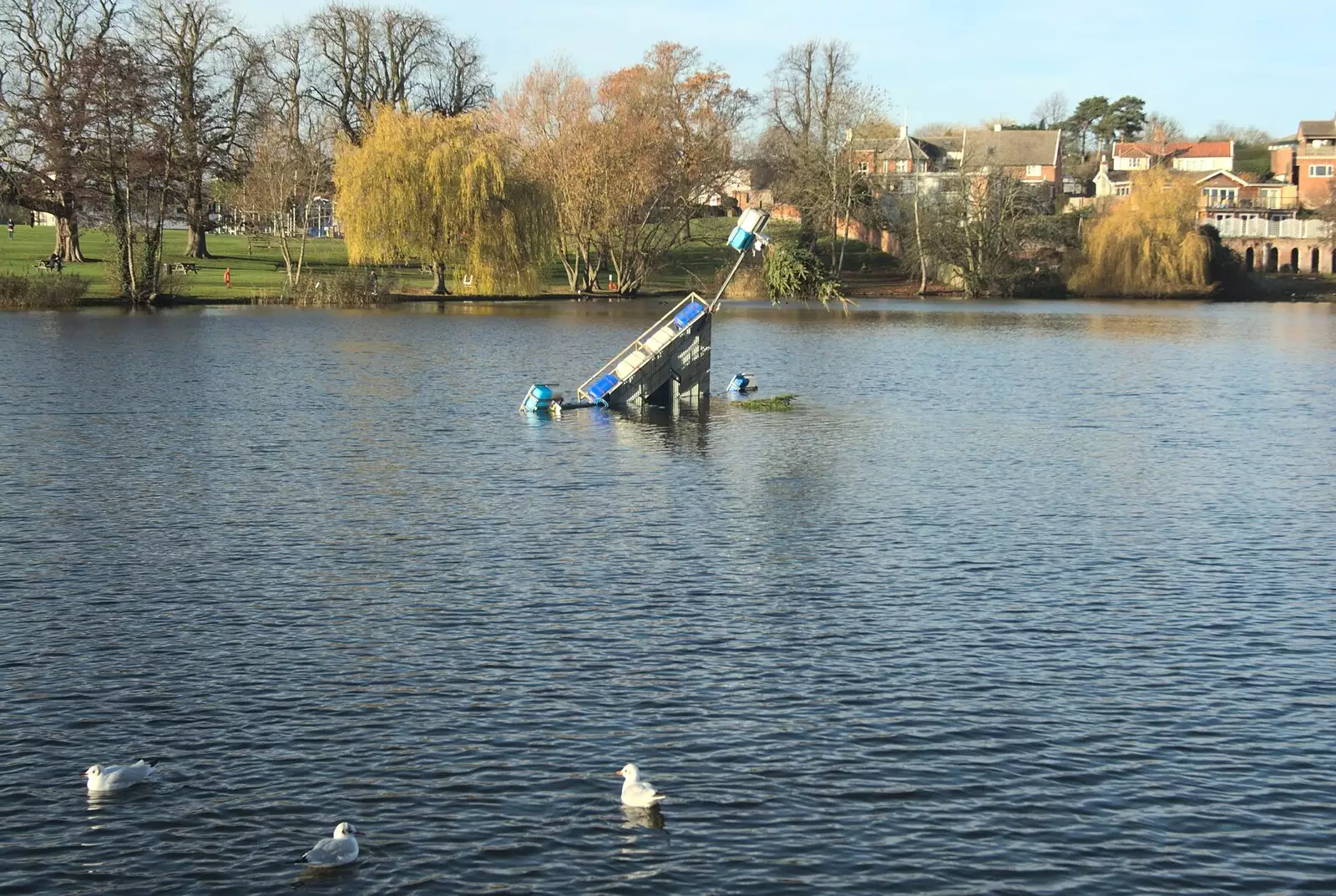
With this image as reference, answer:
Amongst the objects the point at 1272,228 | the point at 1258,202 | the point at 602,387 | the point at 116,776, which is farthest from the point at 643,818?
the point at 1258,202

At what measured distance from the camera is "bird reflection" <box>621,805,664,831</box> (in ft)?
43.4

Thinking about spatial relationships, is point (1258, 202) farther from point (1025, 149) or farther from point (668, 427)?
point (668, 427)

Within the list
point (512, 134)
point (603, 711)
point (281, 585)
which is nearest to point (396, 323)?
point (512, 134)

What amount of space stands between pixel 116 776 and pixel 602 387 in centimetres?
3179

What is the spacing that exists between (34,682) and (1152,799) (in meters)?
12.8

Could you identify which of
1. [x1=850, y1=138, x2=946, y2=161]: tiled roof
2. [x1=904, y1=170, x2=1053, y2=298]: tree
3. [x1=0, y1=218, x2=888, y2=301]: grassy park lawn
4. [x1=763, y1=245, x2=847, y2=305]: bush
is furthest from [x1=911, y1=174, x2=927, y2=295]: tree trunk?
[x1=763, y1=245, x2=847, y2=305]: bush

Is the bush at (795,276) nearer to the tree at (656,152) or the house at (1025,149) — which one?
A: the tree at (656,152)

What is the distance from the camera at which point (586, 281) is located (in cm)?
11538

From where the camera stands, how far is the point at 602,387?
44.8 metres

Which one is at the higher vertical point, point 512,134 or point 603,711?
point 512,134

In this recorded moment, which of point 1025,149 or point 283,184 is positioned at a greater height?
point 1025,149

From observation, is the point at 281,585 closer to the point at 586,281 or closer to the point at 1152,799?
the point at 1152,799

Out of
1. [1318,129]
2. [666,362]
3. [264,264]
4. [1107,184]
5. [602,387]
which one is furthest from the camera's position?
[1107,184]

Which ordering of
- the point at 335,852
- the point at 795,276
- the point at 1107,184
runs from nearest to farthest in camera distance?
1. the point at 335,852
2. the point at 795,276
3. the point at 1107,184
